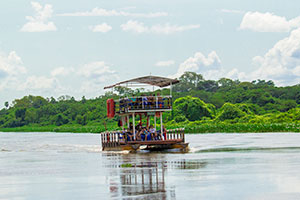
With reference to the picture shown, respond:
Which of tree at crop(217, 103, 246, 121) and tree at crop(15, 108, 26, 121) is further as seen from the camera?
tree at crop(15, 108, 26, 121)

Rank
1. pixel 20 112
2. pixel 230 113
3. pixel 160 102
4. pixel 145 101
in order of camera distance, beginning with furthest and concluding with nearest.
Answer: pixel 20 112 → pixel 230 113 → pixel 160 102 → pixel 145 101

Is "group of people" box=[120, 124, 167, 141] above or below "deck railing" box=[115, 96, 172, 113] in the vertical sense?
below

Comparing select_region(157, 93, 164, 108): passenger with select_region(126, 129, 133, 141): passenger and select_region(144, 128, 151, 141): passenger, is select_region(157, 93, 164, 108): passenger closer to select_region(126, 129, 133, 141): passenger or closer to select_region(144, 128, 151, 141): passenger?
select_region(144, 128, 151, 141): passenger

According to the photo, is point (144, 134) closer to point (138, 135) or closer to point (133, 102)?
point (138, 135)

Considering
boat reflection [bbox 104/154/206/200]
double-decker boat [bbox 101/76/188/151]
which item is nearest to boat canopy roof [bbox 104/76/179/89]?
double-decker boat [bbox 101/76/188/151]

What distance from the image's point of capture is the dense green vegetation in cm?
6023

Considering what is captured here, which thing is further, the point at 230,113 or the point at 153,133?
the point at 230,113

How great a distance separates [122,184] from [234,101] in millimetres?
82896

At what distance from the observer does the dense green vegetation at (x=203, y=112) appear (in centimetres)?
6023

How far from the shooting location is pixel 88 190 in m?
15.2

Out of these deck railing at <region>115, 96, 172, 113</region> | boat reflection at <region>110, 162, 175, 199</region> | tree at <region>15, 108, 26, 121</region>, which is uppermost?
tree at <region>15, 108, 26, 121</region>

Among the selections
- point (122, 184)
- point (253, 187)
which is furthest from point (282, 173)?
point (122, 184)

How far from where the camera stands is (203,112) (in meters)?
82.4

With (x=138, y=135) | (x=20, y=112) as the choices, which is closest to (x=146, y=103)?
(x=138, y=135)
